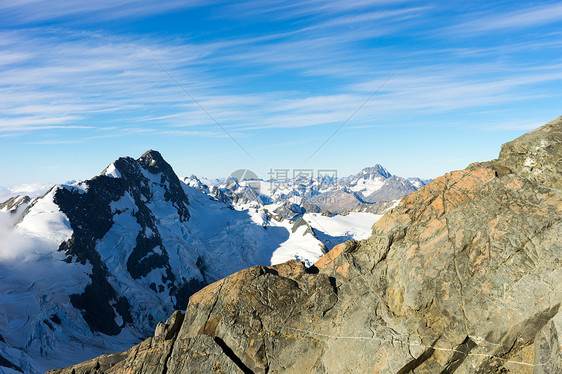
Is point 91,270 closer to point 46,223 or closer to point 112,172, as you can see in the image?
point 46,223

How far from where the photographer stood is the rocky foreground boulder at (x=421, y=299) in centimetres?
1942

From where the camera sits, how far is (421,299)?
21.8 meters

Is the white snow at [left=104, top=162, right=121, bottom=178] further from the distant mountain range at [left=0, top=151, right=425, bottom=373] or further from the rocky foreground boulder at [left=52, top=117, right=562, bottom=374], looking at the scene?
the rocky foreground boulder at [left=52, top=117, right=562, bottom=374]

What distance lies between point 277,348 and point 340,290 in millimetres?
6094

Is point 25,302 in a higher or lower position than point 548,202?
lower

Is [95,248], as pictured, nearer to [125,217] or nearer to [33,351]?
[125,217]

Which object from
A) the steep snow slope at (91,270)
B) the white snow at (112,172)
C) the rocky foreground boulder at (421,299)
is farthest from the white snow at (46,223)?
the rocky foreground boulder at (421,299)

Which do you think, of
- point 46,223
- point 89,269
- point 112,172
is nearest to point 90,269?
point 89,269

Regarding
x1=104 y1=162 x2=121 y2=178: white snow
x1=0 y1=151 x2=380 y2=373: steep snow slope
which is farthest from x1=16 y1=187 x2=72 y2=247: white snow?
x1=104 y1=162 x2=121 y2=178: white snow

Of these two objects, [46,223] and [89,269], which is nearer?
[89,269]

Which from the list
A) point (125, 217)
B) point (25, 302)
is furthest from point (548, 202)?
point (125, 217)

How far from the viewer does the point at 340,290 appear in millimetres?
25250

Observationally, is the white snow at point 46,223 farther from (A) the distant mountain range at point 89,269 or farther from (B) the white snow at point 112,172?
(B) the white snow at point 112,172

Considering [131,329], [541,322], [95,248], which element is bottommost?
[131,329]
